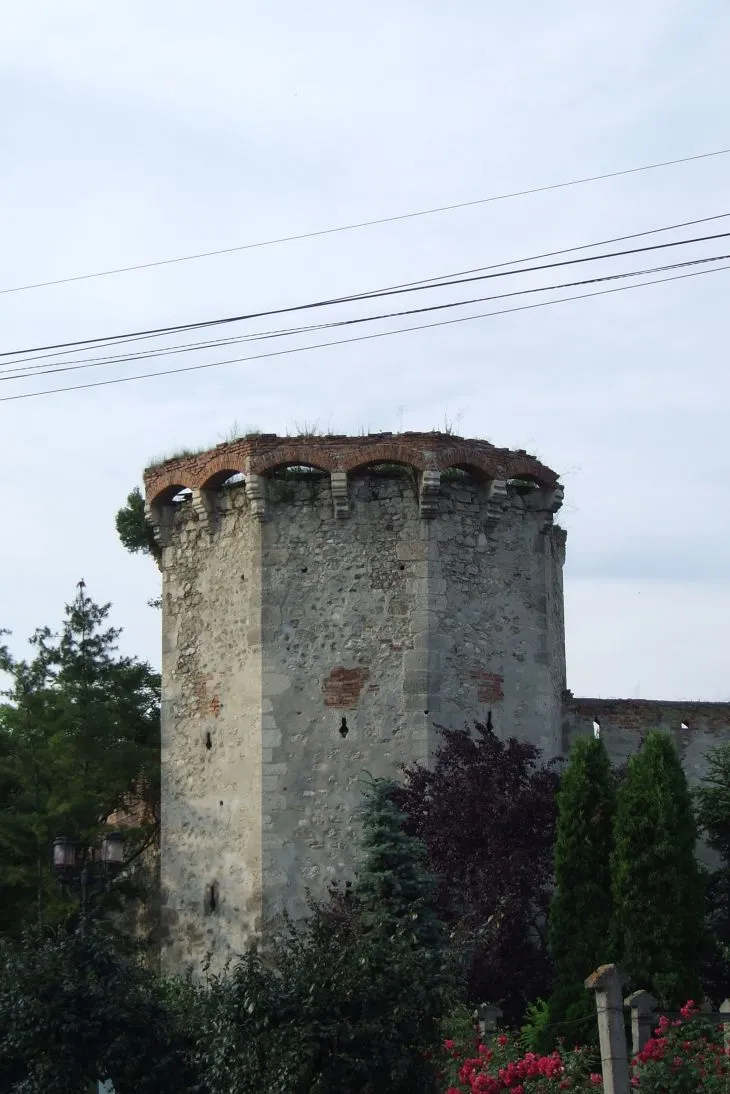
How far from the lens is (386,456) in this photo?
79.1ft

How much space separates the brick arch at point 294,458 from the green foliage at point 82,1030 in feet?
27.1

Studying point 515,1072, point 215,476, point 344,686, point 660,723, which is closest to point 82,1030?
point 515,1072

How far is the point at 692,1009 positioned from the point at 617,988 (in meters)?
2.20

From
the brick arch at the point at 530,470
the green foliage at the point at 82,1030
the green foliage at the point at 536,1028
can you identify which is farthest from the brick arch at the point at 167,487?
the green foliage at the point at 82,1030

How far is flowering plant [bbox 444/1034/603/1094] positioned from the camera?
1594 cm

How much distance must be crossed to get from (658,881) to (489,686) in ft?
14.4

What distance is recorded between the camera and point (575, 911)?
21.0 m

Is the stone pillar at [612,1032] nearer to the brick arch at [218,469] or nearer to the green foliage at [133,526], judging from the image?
the brick arch at [218,469]

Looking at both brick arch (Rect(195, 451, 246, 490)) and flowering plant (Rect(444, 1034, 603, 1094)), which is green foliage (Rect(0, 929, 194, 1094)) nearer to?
flowering plant (Rect(444, 1034, 603, 1094))

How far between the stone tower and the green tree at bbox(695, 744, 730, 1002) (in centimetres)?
207

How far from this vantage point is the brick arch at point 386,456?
2408cm

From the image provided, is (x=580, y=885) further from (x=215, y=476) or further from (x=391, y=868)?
(x=215, y=476)

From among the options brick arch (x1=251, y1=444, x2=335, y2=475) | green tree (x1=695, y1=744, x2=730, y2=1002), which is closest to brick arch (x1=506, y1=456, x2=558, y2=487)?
brick arch (x1=251, y1=444, x2=335, y2=475)

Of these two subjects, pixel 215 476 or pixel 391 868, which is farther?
pixel 215 476
